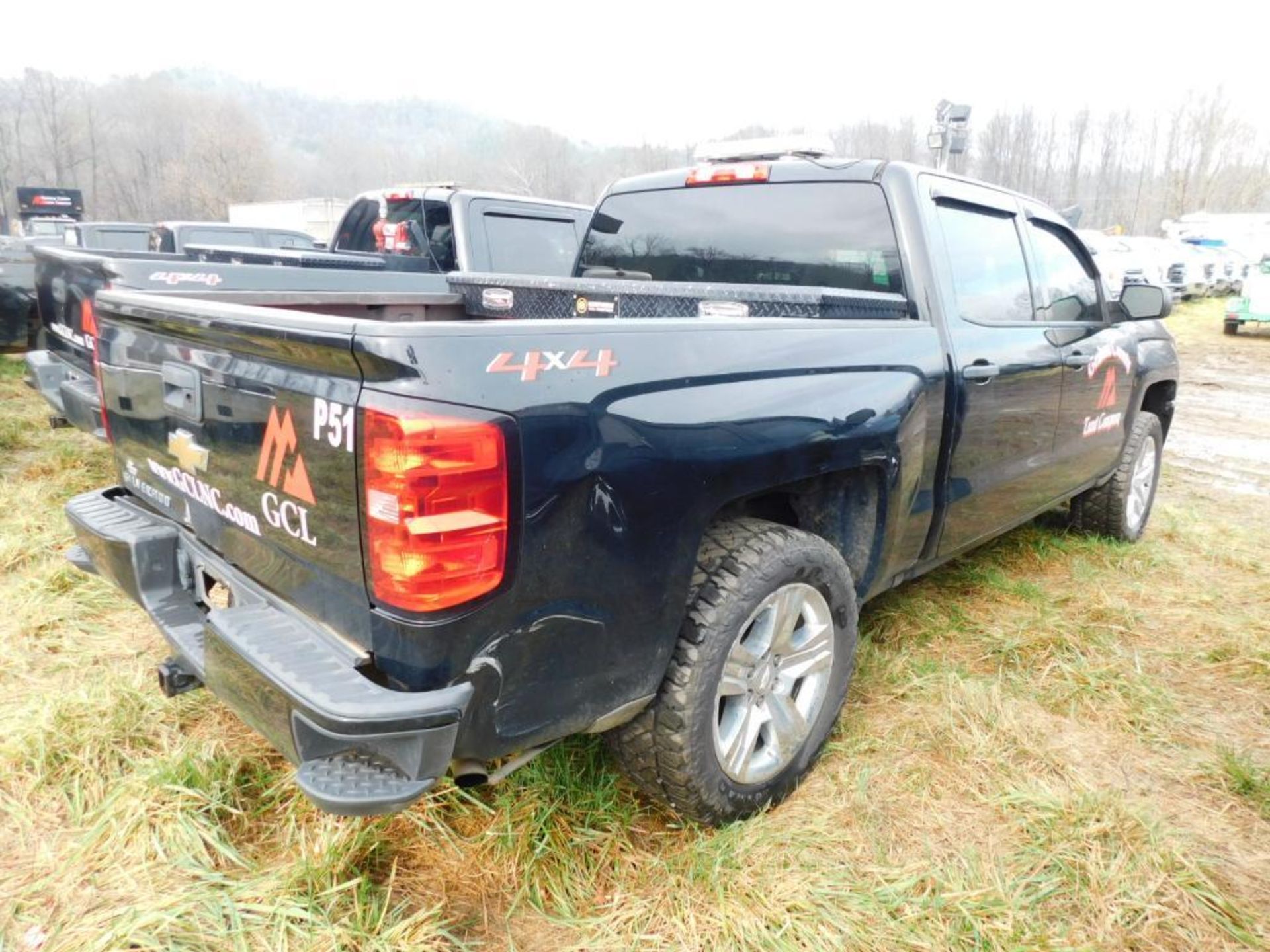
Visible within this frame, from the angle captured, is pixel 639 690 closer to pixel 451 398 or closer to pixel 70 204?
pixel 451 398

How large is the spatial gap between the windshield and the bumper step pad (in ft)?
7.40

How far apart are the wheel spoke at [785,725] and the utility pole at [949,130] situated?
9.34 meters

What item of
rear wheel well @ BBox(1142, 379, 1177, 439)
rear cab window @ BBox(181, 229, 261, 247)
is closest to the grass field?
rear wheel well @ BBox(1142, 379, 1177, 439)

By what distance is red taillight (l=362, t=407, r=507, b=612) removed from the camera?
1521 millimetres

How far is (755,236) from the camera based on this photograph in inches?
129

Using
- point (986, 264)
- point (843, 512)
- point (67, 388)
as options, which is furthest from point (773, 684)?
point (67, 388)

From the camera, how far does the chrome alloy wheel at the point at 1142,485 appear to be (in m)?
4.68

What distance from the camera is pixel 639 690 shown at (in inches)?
78.7

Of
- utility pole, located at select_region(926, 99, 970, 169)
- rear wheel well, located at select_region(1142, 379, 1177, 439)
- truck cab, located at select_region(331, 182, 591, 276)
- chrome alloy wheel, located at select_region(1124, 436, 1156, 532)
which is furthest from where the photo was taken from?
utility pole, located at select_region(926, 99, 970, 169)

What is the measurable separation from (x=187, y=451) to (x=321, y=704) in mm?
962

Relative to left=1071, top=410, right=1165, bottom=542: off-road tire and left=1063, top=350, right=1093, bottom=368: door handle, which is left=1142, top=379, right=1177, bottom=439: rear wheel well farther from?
left=1063, top=350, right=1093, bottom=368: door handle

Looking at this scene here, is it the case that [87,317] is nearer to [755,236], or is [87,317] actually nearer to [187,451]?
[187,451]

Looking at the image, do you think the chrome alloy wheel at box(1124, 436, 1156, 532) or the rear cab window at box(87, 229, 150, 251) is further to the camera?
the rear cab window at box(87, 229, 150, 251)

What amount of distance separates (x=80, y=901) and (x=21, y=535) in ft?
9.01
